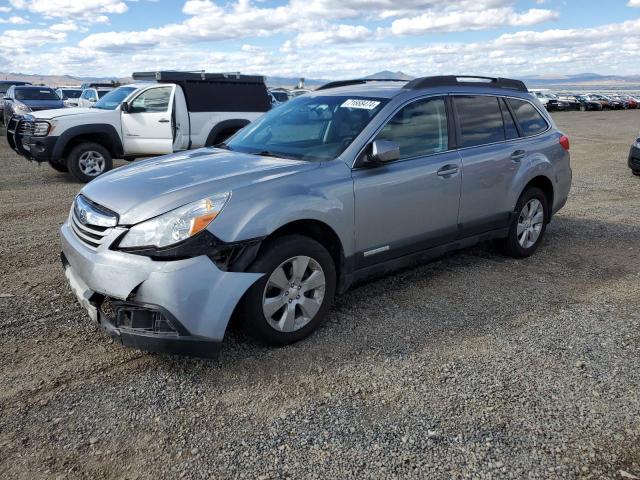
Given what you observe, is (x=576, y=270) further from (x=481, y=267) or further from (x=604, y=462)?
(x=604, y=462)

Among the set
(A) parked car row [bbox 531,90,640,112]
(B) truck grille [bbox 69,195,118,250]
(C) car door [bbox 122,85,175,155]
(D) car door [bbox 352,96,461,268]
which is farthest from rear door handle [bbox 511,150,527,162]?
(A) parked car row [bbox 531,90,640,112]

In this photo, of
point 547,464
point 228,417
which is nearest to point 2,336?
point 228,417

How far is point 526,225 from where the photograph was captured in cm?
557

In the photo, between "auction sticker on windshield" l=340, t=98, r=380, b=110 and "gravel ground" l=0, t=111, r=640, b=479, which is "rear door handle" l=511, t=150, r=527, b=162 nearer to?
"gravel ground" l=0, t=111, r=640, b=479

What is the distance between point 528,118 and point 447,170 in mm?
1657

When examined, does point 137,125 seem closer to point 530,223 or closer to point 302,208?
point 530,223

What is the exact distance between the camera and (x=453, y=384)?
3270 millimetres

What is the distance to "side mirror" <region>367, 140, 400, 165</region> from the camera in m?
3.85

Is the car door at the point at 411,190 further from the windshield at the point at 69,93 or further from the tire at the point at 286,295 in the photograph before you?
the windshield at the point at 69,93

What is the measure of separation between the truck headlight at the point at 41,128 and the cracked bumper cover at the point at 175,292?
7.71 meters

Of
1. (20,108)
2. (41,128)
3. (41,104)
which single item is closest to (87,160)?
(41,128)

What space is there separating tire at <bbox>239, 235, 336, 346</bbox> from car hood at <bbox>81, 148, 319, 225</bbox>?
0.49m

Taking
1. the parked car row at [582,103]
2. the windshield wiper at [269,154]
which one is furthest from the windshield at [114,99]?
the parked car row at [582,103]

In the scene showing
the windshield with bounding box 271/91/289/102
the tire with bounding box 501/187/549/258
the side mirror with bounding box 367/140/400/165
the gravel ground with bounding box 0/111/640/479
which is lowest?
the gravel ground with bounding box 0/111/640/479
